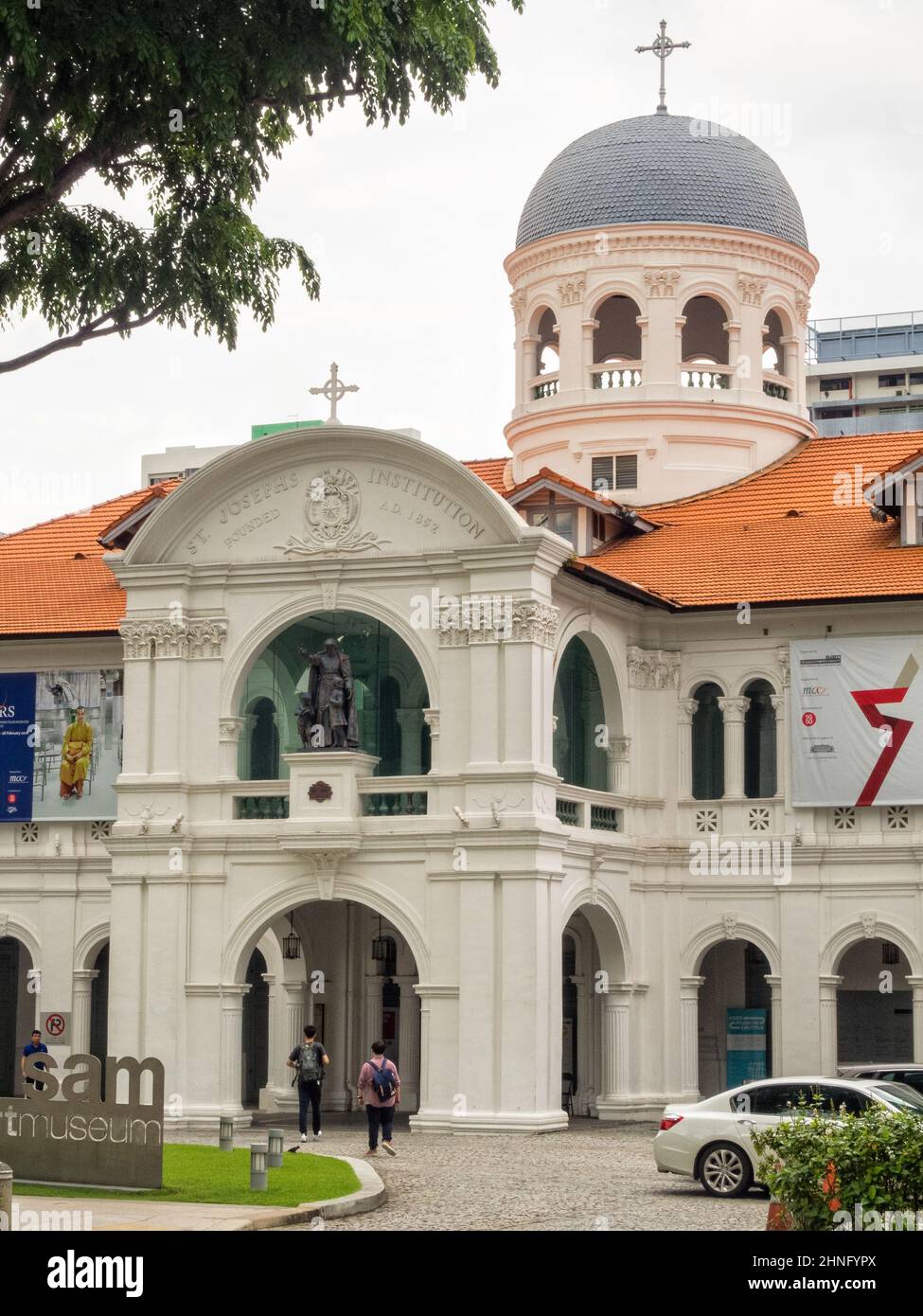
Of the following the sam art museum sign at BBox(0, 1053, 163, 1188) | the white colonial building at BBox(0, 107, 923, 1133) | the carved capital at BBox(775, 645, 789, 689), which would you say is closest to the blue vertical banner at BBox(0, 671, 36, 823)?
the white colonial building at BBox(0, 107, 923, 1133)

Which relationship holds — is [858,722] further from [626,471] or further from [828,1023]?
[626,471]

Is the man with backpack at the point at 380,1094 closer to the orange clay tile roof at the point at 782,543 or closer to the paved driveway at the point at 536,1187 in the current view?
the paved driveway at the point at 536,1187

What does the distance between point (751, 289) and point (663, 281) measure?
1945 mm

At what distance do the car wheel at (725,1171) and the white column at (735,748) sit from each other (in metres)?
15.5

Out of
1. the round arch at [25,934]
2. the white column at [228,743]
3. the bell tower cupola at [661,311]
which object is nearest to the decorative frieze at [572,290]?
the bell tower cupola at [661,311]

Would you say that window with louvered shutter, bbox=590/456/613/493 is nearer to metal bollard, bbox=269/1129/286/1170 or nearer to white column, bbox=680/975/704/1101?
white column, bbox=680/975/704/1101

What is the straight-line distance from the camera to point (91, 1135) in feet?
79.4

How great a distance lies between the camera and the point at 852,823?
3925 centimetres

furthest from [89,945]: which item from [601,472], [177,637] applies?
[601,472]

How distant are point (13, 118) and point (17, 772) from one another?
2186 cm

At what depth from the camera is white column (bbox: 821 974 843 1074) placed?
3850cm

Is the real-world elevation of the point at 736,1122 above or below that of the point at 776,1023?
below

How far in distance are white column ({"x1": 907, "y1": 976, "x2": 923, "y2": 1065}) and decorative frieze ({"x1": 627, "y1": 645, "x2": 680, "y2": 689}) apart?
6952 millimetres
